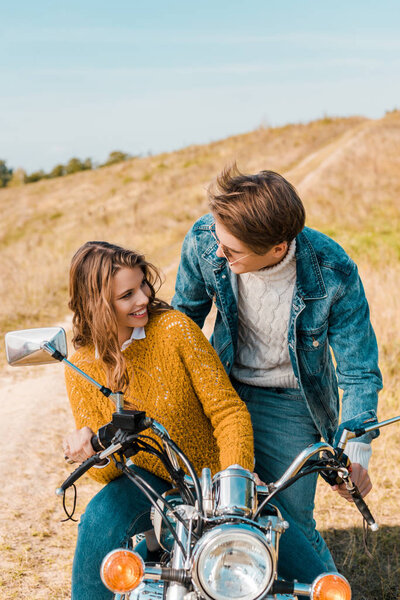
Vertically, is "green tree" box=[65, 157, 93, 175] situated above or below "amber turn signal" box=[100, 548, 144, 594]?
above

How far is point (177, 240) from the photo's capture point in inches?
595

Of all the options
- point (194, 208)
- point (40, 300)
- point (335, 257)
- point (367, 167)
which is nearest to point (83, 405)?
point (335, 257)

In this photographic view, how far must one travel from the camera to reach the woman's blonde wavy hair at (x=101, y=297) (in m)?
2.57

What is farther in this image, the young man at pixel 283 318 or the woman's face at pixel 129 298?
the woman's face at pixel 129 298

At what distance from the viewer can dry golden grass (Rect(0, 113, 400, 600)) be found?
3.94 m

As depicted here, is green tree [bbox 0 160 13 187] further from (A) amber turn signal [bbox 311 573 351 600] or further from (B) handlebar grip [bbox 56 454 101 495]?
(A) amber turn signal [bbox 311 573 351 600]

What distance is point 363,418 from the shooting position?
255cm

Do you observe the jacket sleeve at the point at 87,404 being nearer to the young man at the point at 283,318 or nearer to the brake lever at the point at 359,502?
the young man at the point at 283,318

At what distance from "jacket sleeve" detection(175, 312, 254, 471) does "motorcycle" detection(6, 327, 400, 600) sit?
0.32 m

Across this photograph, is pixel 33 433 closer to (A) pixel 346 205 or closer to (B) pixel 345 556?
(B) pixel 345 556

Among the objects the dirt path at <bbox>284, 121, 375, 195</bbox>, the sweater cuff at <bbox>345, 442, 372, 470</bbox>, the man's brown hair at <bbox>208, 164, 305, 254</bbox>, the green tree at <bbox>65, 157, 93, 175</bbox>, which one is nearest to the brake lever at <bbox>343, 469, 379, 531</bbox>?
the sweater cuff at <bbox>345, 442, 372, 470</bbox>

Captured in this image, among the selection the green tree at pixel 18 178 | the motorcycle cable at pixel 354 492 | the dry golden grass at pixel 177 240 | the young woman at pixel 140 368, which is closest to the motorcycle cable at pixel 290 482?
the motorcycle cable at pixel 354 492

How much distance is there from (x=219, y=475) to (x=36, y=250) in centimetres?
1437

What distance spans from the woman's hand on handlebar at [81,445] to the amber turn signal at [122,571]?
40 cm
